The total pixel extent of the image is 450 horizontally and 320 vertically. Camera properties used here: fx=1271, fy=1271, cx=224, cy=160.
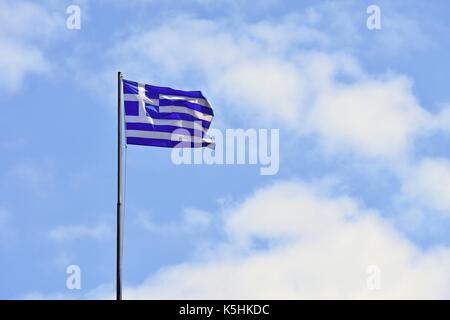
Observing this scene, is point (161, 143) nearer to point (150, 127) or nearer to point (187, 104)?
point (150, 127)

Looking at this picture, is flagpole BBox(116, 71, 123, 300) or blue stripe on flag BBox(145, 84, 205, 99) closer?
flagpole BBox(116, 71, 123, 300)

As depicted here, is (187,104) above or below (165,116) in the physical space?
above

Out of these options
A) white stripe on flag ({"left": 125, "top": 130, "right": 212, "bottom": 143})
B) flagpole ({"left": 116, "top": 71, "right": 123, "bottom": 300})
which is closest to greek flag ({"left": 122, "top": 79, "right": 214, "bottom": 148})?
white stripe on flag ({"left": 125, "top": 130, "right": 212, "bottom": 143})

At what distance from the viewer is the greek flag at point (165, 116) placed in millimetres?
37156

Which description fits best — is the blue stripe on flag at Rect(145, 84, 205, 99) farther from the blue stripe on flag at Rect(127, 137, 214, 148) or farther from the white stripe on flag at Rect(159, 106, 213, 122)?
the blue stripe on flag at Rect(127, 137, 214, 148)

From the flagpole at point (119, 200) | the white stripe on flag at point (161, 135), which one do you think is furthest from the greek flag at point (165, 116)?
the flagpole at point (119, 200)

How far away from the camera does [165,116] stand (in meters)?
37.7

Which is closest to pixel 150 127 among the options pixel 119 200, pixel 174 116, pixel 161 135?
pixel 161 135

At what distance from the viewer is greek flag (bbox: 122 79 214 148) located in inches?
1463

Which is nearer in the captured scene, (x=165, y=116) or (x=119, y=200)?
(x=119, y=200)

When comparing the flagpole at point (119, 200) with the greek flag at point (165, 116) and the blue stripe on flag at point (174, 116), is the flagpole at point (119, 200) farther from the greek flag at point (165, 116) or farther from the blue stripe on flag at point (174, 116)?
the blue stripe on flag at point (174, 116)
